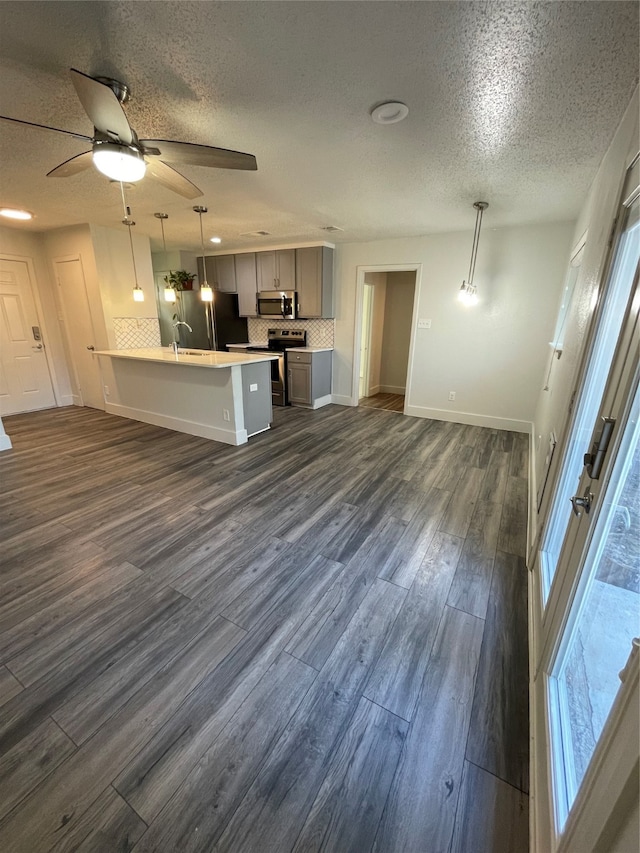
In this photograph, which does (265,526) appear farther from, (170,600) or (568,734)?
(568,734)

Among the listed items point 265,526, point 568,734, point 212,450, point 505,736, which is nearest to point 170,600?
point 265,526

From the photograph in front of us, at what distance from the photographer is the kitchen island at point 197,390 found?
3.90m

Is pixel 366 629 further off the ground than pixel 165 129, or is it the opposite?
pixel 165 129

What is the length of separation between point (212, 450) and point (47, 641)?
2.38m

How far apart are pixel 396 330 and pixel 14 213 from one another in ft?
17.8

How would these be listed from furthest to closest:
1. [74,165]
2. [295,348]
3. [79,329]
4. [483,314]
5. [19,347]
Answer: [295,348] → [79,329] → [19,347] → [483,314] → [74,165]

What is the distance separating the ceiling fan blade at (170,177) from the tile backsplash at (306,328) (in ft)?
11.3

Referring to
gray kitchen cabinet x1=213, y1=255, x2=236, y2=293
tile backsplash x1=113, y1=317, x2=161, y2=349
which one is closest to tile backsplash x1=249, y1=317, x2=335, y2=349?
gray kitchen cabinet x1=213, y1=255, x2=236, y2=293

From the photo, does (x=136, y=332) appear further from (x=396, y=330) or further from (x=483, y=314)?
(x=483, y=314)

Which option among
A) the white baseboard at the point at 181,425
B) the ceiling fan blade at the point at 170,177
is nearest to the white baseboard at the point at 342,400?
the white baseboard at the point at 181,425

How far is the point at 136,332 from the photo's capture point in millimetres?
5266

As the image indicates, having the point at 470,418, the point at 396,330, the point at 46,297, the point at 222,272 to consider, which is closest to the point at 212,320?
the point at 222,272

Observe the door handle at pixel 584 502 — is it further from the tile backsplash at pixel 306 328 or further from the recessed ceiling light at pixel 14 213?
the recessed ceiling light at pixel 14 213

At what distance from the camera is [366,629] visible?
168cm
